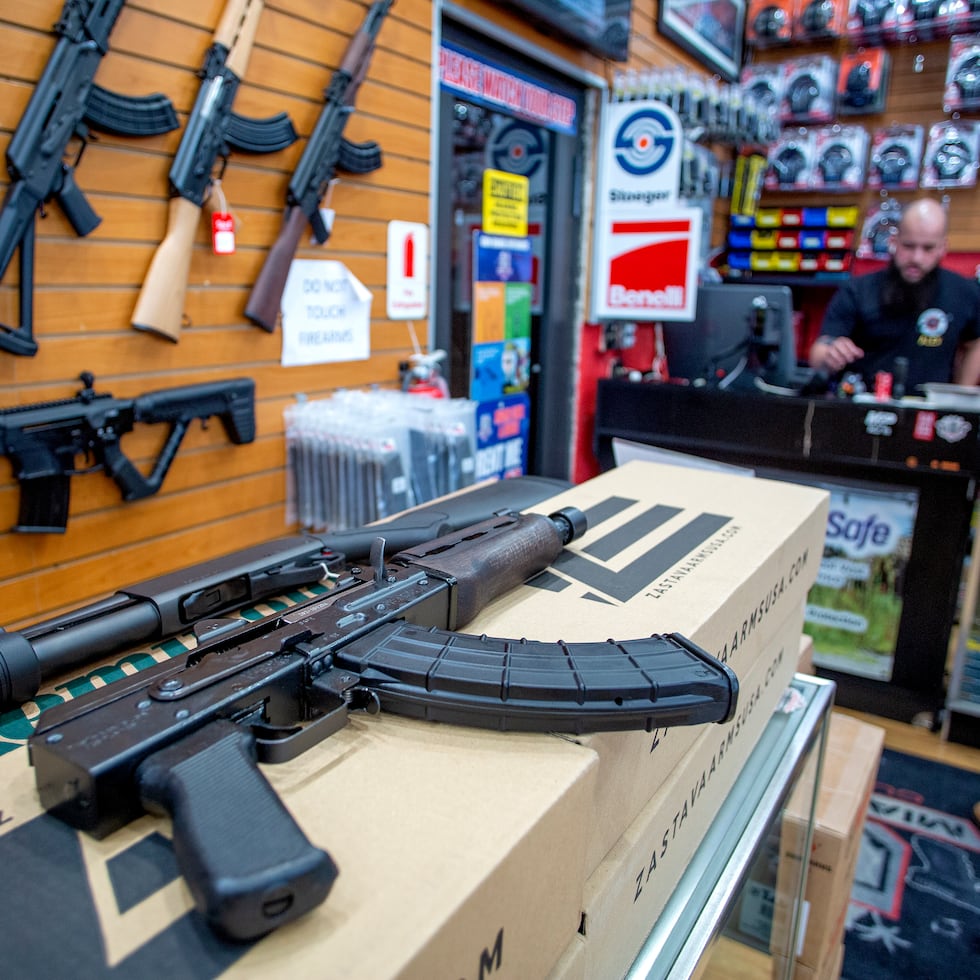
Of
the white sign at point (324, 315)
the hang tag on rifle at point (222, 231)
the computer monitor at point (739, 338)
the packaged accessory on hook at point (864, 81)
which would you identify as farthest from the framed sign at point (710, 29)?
the hang tag on rifle at point (222, 231)

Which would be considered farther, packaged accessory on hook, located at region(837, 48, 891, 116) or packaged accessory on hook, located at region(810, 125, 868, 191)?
packaged accessory on hook, located at region(810, 125, 868, 191)

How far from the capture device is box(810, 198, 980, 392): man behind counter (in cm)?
330

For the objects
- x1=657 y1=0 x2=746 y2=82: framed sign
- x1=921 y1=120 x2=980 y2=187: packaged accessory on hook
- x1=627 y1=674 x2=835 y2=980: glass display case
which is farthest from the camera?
x1=921 y1=120 x2=980 y2=187: packaged accessory on hook

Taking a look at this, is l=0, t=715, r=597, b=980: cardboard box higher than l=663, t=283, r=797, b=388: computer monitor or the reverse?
the reverse

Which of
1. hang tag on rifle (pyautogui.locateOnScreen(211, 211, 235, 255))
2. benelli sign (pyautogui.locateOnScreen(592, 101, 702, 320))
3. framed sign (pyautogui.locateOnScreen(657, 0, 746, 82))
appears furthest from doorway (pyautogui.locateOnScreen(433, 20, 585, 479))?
framed sign (pyautogui.locateOnScreen(657, 0, 746, 82))

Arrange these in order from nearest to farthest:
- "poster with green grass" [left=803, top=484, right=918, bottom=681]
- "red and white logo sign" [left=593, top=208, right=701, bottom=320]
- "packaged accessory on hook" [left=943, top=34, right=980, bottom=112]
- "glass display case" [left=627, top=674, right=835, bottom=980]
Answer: "glass display case" [left=627, top=674, right=835, bottom=980] < "poster with green grass" [left=803, top=484, right=918, bottom=681] < "red and white logo sign" [left=593, top=208, right=701, bottom=320] < "packaged accessory on hook" [left=943, top=34, right=980, bottom=112]

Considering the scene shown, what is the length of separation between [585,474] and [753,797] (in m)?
2.68

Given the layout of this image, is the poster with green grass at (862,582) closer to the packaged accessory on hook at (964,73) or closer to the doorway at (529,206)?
the doorway at (529,206)

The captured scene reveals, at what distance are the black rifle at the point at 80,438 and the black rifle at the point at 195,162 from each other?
0.15m

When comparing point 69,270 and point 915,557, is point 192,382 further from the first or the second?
point 915,557

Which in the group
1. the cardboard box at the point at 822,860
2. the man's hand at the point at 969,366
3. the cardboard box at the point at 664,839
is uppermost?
the man's hand at the point at 969,366

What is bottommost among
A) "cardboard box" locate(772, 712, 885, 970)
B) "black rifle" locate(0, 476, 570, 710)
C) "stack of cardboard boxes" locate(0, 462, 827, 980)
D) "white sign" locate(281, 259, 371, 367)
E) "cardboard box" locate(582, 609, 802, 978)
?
"cardboard box" locate(772, 712, 885, 970)

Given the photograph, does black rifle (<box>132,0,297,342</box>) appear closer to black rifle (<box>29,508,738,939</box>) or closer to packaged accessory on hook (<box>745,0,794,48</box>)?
black rifle (<box>29,508,738,939</box>)

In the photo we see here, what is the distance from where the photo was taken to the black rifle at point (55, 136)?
4.29ft
